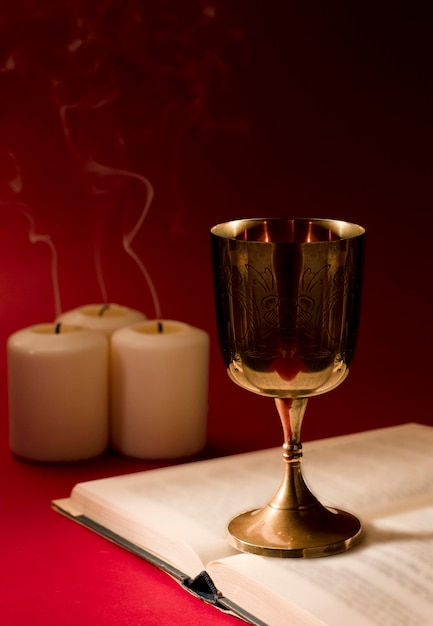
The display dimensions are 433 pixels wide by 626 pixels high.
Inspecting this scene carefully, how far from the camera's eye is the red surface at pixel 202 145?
6.83 feet

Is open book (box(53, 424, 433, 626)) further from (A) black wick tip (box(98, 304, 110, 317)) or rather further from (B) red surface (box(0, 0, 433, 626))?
(B) red surface (box(0, 0, 433, 626))

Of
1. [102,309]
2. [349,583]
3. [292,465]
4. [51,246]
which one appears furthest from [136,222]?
[349,583]

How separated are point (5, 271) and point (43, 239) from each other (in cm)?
9

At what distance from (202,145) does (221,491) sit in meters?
1.03

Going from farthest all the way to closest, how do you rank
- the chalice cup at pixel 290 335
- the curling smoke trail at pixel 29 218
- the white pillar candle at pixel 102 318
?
the curling smoke trail at pixel 29 218 → the white pillar candle at pixel 102 318 → the chalice cup at pixel 290 335

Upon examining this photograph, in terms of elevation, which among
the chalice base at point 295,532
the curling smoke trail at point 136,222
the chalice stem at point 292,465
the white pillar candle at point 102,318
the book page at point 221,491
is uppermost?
the curling smoke trail at point 136,222

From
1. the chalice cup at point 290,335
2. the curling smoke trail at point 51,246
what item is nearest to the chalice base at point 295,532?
the chalice cup at point 290,335

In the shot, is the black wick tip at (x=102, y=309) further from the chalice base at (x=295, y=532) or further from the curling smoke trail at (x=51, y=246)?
the chalice base at (x=295, y=532)

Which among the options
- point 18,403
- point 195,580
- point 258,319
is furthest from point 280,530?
point 18,403

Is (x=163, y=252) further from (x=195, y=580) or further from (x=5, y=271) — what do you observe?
(x=195, y=580)

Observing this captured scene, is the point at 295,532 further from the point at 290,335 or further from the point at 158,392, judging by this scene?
the point at 158,392

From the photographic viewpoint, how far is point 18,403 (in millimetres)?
1526

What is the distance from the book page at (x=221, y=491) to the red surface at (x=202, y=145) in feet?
1.70

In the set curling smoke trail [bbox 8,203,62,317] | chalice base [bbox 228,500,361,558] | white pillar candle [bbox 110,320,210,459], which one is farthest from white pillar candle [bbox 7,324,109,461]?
curling smoke trail [bbox 8,203,62,317]
